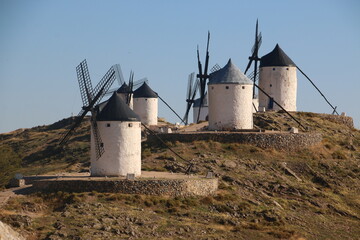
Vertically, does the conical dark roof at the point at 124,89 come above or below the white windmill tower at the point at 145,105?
above

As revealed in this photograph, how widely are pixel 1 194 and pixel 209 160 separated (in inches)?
599

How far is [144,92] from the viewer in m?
79.9

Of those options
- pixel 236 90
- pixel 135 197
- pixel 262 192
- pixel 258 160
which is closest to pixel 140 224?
pixel 135 197

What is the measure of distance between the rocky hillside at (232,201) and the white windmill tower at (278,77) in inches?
131

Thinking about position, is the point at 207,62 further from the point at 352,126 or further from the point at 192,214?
the point at 192,214

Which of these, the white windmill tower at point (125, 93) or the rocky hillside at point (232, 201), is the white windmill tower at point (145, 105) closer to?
the white windmill tower at point (125, 93)

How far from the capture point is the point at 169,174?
52219 mm

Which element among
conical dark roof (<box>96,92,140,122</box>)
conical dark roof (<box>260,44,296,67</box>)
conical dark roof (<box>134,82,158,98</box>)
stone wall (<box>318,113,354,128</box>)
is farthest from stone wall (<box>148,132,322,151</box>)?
conical dark roof (<box>134,82,158,98</box>)

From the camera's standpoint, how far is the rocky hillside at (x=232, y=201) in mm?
42812

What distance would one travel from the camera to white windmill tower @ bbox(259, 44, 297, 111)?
73.2m

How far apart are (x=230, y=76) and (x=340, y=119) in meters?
16.3

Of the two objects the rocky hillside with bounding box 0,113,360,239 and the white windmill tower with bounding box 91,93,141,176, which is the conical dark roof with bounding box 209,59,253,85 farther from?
the white windmill tower with bounding box 91,93,141,176

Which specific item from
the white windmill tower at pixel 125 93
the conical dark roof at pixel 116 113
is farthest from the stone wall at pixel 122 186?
the white windmill tower at pixel 125 93

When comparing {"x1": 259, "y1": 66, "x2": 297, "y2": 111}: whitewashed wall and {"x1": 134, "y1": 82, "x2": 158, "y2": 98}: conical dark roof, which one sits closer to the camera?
{"x1": 259, "y1": 66, "x2": 297, "y2": 111}: whitewashed wall
